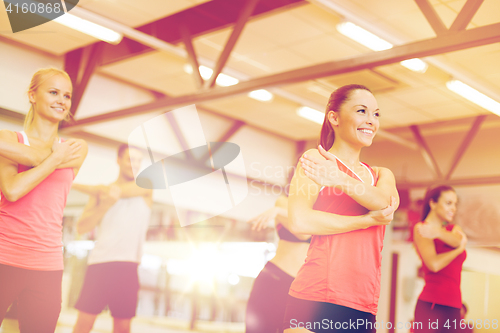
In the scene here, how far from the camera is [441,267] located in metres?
2.85

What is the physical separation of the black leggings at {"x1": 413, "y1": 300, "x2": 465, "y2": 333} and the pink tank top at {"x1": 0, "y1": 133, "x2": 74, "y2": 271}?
2.02 m

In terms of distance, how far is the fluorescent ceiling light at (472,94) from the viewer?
521cm

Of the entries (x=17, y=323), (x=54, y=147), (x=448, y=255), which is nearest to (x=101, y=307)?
(x=17, y=323)

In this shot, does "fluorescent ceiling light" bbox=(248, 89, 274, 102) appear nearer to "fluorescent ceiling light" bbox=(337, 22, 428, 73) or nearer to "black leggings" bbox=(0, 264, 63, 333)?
"fluorescent ceiling light" bbox=(337, 22, 428, 73)

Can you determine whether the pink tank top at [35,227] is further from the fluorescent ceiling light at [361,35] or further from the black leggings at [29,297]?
the fluorescent ceiling light at [361,35]

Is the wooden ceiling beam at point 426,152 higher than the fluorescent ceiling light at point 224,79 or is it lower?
lower

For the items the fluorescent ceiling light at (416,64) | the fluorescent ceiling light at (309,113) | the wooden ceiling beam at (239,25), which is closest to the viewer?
the wooden ceiling beam at (239,25)

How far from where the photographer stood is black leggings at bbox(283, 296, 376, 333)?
4.67ft

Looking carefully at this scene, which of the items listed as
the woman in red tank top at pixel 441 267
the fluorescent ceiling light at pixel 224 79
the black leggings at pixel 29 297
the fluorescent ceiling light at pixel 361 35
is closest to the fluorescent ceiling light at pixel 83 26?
the fluorescent ceiling light at pixel 224 79

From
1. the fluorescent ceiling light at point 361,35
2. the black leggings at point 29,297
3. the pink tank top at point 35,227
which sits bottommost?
the black leggings at point 29,297

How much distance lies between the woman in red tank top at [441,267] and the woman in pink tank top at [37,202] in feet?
6.61

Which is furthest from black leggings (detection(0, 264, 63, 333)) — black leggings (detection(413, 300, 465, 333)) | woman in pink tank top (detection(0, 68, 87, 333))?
black leggings (detection(413, 300, 465, 333))

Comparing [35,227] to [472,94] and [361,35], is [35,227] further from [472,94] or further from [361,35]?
[472,94]

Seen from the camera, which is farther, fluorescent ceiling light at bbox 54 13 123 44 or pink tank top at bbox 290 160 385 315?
fluorescent ceiling light at bbox 54 13 123 44
